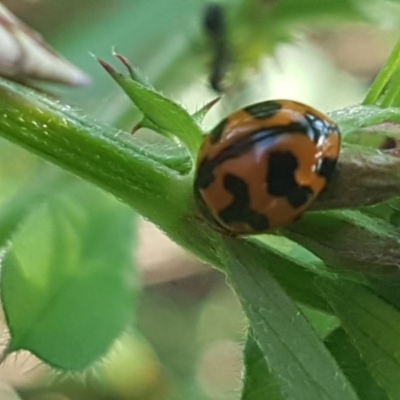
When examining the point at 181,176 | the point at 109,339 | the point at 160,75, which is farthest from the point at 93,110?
the point at 181,176

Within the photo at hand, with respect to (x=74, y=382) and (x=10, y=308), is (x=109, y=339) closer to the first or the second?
(x=10, y=308)

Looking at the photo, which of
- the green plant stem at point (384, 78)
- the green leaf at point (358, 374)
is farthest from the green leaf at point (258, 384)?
the green plant stem at point (384, 78)

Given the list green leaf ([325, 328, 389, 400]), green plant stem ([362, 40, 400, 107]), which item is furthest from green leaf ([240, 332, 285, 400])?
green plant stem ([362, 40, 400, 107])

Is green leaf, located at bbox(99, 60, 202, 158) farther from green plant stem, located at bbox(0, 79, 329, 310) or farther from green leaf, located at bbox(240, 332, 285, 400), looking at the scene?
green leaf, located at bbox(240, 332, 285, 400)

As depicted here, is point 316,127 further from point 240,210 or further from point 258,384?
point 258,384

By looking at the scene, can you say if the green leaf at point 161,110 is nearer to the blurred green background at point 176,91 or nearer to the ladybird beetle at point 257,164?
the ladybird beetle at point 257,164

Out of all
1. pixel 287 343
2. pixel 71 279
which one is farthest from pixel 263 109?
pixel 71 279
